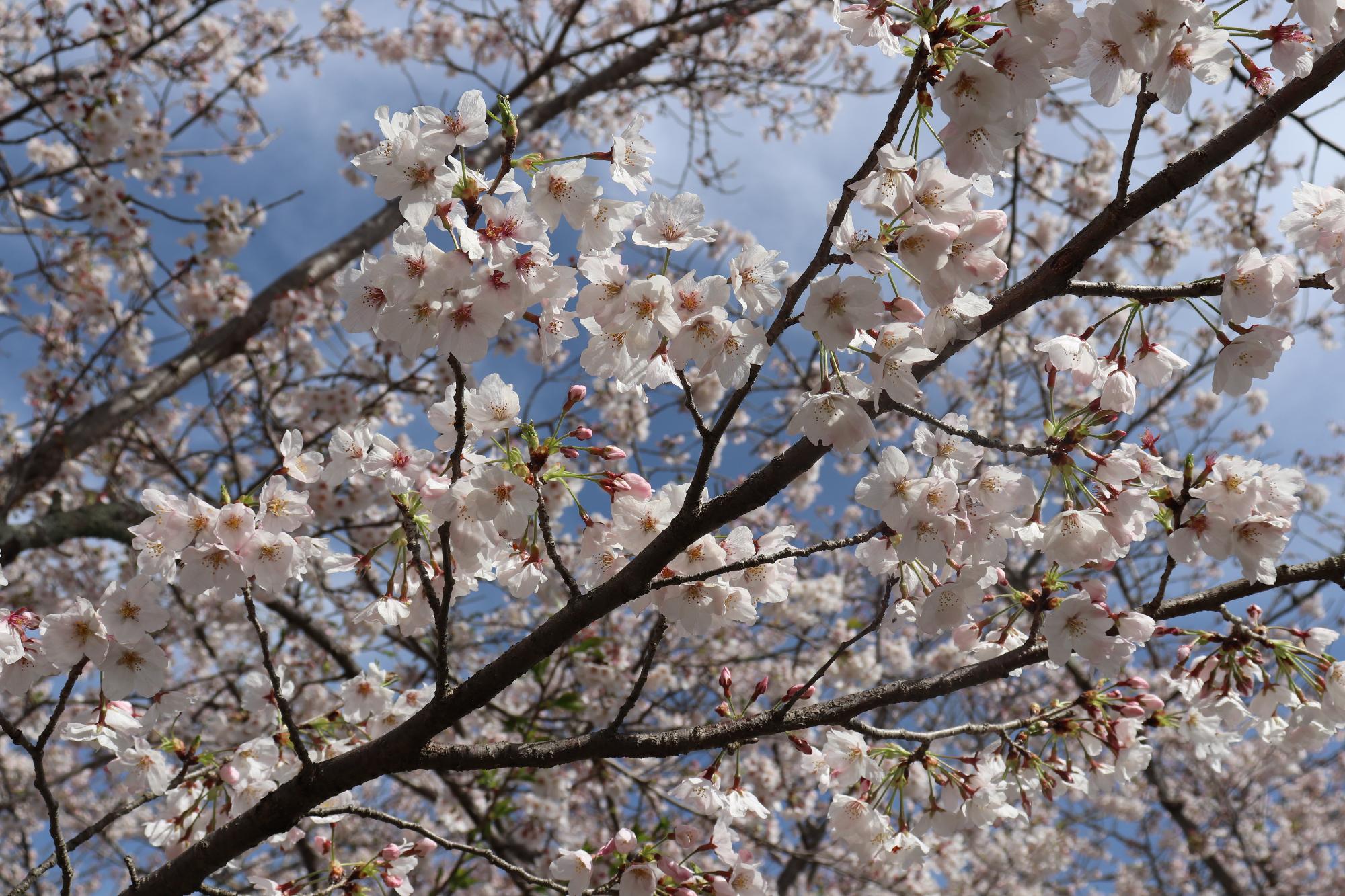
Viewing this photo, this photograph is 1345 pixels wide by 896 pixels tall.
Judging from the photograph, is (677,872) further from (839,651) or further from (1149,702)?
A: (1149,702)

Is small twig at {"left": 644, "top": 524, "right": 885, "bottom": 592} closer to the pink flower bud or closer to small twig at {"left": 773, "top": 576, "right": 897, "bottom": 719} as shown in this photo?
small twig at {"left": 773, "top": 576, "right": 897, "bottom": 719}

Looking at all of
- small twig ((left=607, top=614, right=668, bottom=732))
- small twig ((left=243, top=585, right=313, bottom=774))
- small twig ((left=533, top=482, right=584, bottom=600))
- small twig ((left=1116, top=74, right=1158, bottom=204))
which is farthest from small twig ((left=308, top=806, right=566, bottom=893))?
small twig ((left=1116, top=74, right=1158, bottom=204))

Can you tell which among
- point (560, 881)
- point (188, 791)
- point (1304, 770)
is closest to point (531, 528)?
point (560, 881)

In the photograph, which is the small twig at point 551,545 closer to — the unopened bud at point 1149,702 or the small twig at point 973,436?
the small twig at point 973,436

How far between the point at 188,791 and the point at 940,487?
2195 millimetres

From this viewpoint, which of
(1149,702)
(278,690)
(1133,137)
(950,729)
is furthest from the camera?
(1149,702)

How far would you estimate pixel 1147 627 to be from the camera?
1.68 meters

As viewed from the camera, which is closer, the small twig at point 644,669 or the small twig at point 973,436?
the small twig at point 973,436

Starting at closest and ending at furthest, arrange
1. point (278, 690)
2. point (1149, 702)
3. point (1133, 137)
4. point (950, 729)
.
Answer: point (1133, 137) < point (278, 690) < point (950, 729) < point (1149, 702)

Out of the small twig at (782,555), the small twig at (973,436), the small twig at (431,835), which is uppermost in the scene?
the small twig at (973,436)

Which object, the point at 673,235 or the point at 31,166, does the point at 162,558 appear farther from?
the point at 31,166

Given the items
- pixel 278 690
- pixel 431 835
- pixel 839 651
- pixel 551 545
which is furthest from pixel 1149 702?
pixel 278 690

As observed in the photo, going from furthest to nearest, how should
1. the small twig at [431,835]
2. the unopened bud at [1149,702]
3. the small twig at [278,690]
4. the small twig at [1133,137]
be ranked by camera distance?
1. the unopened bud at [1149,702]
2. the small twig at [431,835]
3. the small twig at [278,690]
4. the small twig at [1133,137]

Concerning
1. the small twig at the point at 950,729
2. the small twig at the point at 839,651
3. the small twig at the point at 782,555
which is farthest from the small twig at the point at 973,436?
the small twig at the point at 950,729
